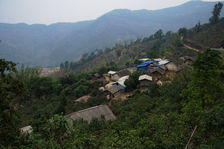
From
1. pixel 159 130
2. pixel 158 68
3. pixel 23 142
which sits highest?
pixel 23 142

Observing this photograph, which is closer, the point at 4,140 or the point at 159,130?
the point at 4,140

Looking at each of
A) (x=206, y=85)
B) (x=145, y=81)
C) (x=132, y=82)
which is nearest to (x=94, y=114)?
(x=206, y=85)

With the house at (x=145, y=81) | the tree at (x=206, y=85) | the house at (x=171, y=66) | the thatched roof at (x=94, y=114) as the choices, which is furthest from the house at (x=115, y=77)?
the tree at (x=206, y=85)

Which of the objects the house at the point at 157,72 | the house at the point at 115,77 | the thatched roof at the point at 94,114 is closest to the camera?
the thatched roof at the point at 94,114

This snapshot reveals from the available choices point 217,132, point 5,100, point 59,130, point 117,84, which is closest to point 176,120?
point 217,132

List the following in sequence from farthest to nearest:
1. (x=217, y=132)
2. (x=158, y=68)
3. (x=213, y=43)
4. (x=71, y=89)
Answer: (x=213, y=43), (x=71, y=89), (x=158, y=68), (x=217, y=132)

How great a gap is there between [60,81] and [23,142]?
2858cm

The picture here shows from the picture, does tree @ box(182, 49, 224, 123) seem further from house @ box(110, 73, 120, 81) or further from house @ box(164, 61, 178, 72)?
house @ box(110, 73, 120, 81)

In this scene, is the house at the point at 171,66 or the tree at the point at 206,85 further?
the house at the point at 171,66

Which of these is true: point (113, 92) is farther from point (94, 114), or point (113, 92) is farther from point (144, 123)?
point (144, 123)

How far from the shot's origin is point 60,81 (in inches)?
1252

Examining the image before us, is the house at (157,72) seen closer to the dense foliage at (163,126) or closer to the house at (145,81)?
the house at (145,81)

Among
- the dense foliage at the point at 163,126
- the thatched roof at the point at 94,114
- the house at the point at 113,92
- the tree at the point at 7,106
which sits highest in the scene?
the tree at the point at 7,106

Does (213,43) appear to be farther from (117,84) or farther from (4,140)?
(4,140)
